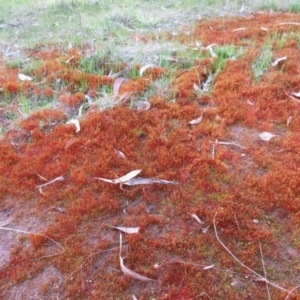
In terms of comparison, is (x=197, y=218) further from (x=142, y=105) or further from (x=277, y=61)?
(x=277, y=61)

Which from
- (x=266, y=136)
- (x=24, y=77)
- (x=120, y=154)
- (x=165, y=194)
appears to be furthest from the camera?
(x=24, y=77)

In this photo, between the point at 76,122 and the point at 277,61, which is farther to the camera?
the point at 277,61

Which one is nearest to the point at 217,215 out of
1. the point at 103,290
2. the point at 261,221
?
the point at 261,221

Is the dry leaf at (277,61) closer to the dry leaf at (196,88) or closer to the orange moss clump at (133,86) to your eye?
the dry leaf at (196,88)

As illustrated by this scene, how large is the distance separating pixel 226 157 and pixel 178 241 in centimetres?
48

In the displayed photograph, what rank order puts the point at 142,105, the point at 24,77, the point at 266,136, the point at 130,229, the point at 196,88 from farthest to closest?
the point at 24,77, the point at 196,88, the point at 142,105, the point at 266,136, the point at 130,229

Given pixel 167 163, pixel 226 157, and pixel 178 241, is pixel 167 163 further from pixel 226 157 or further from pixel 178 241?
pixel 178 241

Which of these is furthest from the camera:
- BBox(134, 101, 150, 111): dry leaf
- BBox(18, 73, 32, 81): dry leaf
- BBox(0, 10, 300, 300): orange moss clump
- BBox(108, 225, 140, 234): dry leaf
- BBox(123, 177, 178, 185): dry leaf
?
BBox(18, 73, 32, 81): dry leaf

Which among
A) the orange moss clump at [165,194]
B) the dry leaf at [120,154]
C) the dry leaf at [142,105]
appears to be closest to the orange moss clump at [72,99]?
the orange moss clump at [165,194]

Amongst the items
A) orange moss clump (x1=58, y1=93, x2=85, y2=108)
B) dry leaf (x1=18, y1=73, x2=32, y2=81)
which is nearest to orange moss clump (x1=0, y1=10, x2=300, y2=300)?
orange moss clump (x1=58, y1=93, x2=85, y2=108)

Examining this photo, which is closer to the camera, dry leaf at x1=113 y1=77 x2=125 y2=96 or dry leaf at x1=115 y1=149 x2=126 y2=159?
dry leaf at x1=115 y1=149 x2=126 y2=159

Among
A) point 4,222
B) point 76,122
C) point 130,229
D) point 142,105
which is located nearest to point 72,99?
point 76,122

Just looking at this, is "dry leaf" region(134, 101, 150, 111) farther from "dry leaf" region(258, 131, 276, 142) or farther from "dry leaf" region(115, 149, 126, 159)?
"dry leaf" region(258, 131, 276, 142)

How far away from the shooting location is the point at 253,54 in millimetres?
2248
